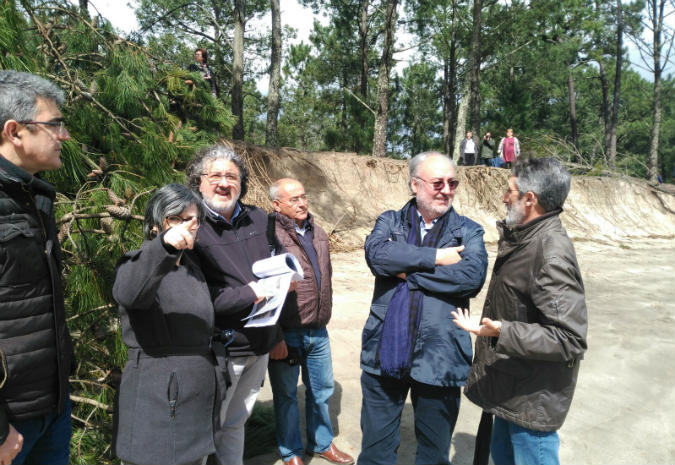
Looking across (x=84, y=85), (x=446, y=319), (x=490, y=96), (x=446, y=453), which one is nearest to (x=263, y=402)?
(x=446, y=453)

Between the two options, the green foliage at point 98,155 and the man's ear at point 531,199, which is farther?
the green foliage at point 98,155

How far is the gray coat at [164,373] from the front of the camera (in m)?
1.56

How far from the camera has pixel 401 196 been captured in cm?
1165

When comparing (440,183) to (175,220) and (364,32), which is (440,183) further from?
(364,32)

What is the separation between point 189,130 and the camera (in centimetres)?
318

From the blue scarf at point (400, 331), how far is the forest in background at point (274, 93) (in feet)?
4.07

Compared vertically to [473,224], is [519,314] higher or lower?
lower

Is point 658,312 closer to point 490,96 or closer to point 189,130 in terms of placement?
point 189,130

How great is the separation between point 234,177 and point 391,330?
105 cm

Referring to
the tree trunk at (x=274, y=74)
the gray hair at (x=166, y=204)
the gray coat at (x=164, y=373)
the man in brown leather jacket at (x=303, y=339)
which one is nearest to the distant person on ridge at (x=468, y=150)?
the tree trunk at (x=274, y=74)

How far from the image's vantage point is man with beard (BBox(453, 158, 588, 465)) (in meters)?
1.69

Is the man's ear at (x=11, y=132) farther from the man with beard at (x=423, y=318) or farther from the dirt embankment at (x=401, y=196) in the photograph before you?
the dirt embankment at (x=401, y=196)

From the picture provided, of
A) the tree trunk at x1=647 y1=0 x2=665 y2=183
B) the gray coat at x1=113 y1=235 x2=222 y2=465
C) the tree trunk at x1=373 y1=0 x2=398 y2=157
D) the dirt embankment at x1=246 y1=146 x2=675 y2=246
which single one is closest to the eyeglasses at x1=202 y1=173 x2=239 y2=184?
the gray coat at x1=113 y1=235 x2=222 y2=465

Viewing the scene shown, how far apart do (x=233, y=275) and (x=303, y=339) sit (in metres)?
0.85
